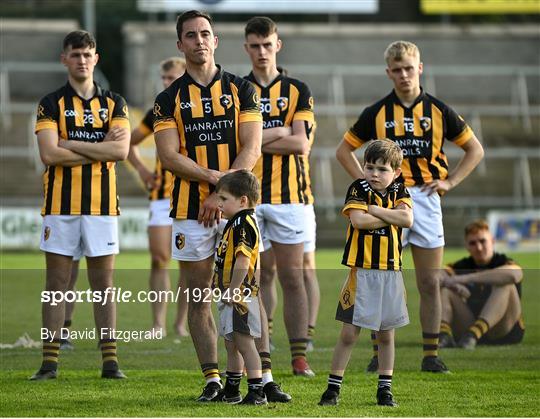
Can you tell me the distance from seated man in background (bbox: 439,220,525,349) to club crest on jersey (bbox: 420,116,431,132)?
1492 millimetres

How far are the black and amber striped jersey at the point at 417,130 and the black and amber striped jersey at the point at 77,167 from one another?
178 cm

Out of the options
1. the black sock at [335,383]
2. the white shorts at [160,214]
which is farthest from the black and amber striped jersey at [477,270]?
the black sock at [335,383]

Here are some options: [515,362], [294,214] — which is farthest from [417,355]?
[294,214]

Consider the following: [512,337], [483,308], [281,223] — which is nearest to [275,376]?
[281,223]

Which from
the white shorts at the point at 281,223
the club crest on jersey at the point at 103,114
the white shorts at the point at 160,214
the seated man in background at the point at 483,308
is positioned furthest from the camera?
the white shorts at the point at 160,214

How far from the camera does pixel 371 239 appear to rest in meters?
6.92

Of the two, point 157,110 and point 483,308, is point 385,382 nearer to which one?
point 157,110

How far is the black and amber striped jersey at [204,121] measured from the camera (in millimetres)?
7129

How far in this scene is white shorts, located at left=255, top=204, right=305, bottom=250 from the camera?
8.21m

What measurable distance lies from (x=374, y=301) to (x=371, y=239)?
1.18ft

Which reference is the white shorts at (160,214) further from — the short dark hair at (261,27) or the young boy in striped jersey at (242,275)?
the young boy in striped jersey at (242,275)

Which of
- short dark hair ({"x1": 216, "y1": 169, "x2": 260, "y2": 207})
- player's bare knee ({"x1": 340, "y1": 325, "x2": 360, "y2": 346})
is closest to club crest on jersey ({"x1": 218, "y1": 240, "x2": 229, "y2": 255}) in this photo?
short dark hair ({"x1": 216, "y1": 169, "x2": 260, "y2": 207})

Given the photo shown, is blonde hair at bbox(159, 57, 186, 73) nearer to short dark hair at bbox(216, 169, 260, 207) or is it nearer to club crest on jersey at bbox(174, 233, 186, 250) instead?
club crest on jersey at bbox(174, 233, 186, 250)

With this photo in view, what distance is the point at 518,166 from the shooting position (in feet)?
77.0
